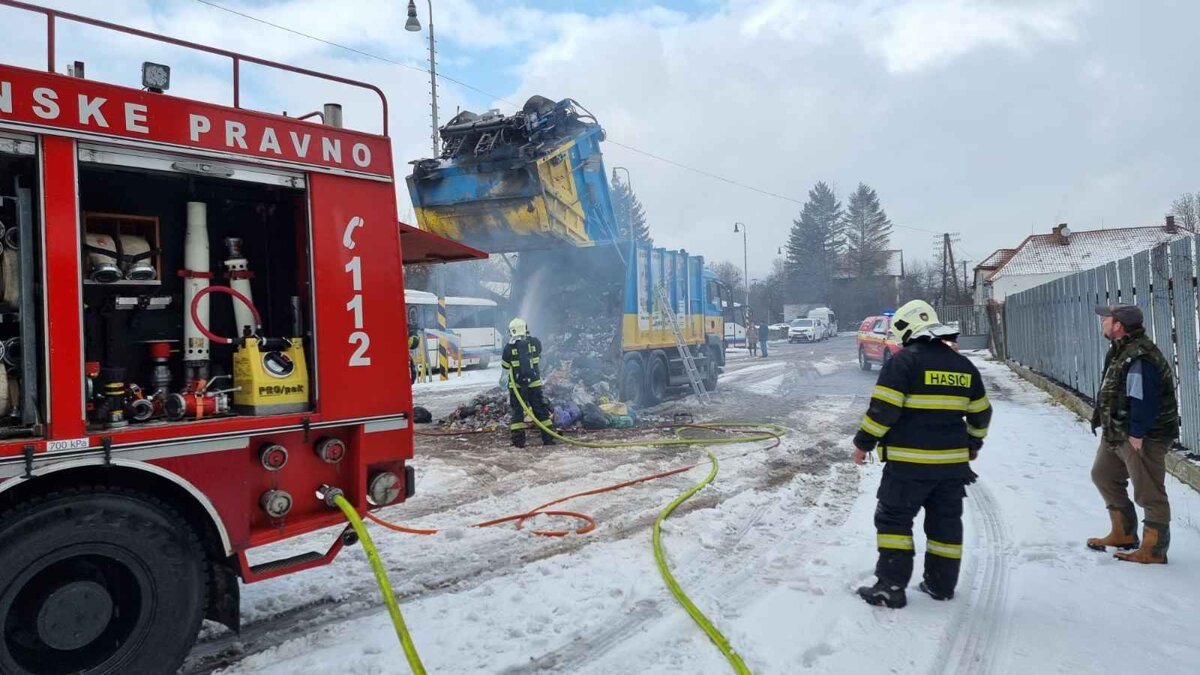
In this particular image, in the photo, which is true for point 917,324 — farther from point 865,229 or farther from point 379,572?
point 865,229

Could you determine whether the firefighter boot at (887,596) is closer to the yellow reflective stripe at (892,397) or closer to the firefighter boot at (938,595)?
the firefighter boot at (938,595)

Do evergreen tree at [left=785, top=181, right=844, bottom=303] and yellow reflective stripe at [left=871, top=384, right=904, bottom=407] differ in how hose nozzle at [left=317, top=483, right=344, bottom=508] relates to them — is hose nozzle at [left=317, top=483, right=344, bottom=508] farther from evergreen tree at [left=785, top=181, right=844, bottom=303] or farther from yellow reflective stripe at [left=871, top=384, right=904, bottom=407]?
evergreen tree at [left=785, top=181, right=844, bottom=303]

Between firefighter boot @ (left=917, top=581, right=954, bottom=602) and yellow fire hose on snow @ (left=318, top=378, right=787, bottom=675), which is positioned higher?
yellow fire hose on snow @ (left=318, top=378, right=787, bottom=675)

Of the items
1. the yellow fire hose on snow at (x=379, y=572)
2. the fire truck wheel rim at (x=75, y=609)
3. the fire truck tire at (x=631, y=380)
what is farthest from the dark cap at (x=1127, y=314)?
the fire truck tire at (x=631, y=380)

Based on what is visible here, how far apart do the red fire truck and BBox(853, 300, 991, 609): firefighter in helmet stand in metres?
2.68

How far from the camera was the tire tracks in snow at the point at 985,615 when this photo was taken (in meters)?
3.47

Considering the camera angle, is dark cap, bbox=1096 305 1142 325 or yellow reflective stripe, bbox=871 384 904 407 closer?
yellow reflective stripe, bbox=871 384 904 407

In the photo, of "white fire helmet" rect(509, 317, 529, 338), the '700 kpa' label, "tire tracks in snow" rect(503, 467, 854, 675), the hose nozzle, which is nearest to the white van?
"white fire helmet" rect(509, 317, 529, 338)

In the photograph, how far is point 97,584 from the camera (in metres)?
2.92

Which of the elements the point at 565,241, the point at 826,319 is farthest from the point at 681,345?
the point at 826,319

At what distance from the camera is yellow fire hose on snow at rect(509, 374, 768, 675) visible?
3.58 meters

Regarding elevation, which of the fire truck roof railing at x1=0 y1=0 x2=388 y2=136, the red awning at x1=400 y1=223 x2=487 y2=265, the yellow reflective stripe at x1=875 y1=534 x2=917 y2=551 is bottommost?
the yellow reflective stripe at x1=875 y1=534 x2=917 y2=551

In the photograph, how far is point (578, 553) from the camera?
509 centimetres

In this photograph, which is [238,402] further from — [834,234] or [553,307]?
[834,234]
